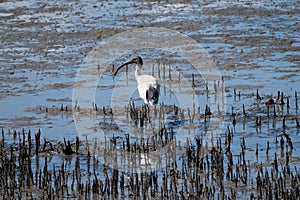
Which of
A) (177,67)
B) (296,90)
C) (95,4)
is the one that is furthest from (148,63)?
(95,4)

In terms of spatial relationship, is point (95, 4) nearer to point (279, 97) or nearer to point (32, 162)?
point (279, 97)

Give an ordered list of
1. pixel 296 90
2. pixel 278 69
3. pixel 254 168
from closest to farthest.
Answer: pixel 254 168 → pixel 296 90 → pixel 278 69

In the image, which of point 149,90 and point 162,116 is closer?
point 162,116

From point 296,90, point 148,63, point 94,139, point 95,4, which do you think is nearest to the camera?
point 94,139

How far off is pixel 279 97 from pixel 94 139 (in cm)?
305

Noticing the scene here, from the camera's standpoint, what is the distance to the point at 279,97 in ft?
36.7

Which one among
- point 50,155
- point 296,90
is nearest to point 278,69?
point 296,90

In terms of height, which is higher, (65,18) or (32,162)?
(65,18)

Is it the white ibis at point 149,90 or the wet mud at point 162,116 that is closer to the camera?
the wet mud at point 162,116

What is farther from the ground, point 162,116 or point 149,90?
→ point 149,90

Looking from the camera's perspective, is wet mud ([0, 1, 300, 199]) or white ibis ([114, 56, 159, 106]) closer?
wet mud ([0, 1, 300, 199])

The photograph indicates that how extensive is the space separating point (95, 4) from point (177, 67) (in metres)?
8.41

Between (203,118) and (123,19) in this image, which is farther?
(123,19)

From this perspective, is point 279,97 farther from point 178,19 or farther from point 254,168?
point 178,19
